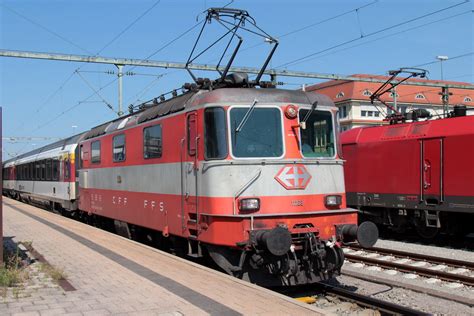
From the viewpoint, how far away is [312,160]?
7.96 m

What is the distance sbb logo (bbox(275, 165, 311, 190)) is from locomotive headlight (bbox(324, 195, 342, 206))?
464mm

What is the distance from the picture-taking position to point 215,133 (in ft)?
25.1

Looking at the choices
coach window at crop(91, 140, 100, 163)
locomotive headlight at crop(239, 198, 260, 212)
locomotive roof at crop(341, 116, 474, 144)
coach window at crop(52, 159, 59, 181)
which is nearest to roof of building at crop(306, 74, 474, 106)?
coach window at crop(52, 159, 59, 181)

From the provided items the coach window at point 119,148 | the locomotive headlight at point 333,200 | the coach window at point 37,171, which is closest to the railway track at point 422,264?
the locomotive headlight at point 333,200

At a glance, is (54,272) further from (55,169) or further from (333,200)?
(55,169)

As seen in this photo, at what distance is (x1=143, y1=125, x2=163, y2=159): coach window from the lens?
9.56 m

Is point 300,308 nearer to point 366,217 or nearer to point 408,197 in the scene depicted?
point 408,197

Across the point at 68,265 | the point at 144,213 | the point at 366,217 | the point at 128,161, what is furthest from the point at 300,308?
the point at 366,217

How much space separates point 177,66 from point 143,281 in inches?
552

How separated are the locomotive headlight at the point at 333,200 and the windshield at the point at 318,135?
0.69 meters

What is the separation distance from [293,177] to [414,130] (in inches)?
310

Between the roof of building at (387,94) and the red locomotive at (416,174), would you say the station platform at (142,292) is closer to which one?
the red locomotive at (416,174)

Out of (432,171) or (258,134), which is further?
(432,171)

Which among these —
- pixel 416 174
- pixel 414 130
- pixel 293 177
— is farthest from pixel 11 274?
pixel 414 130
